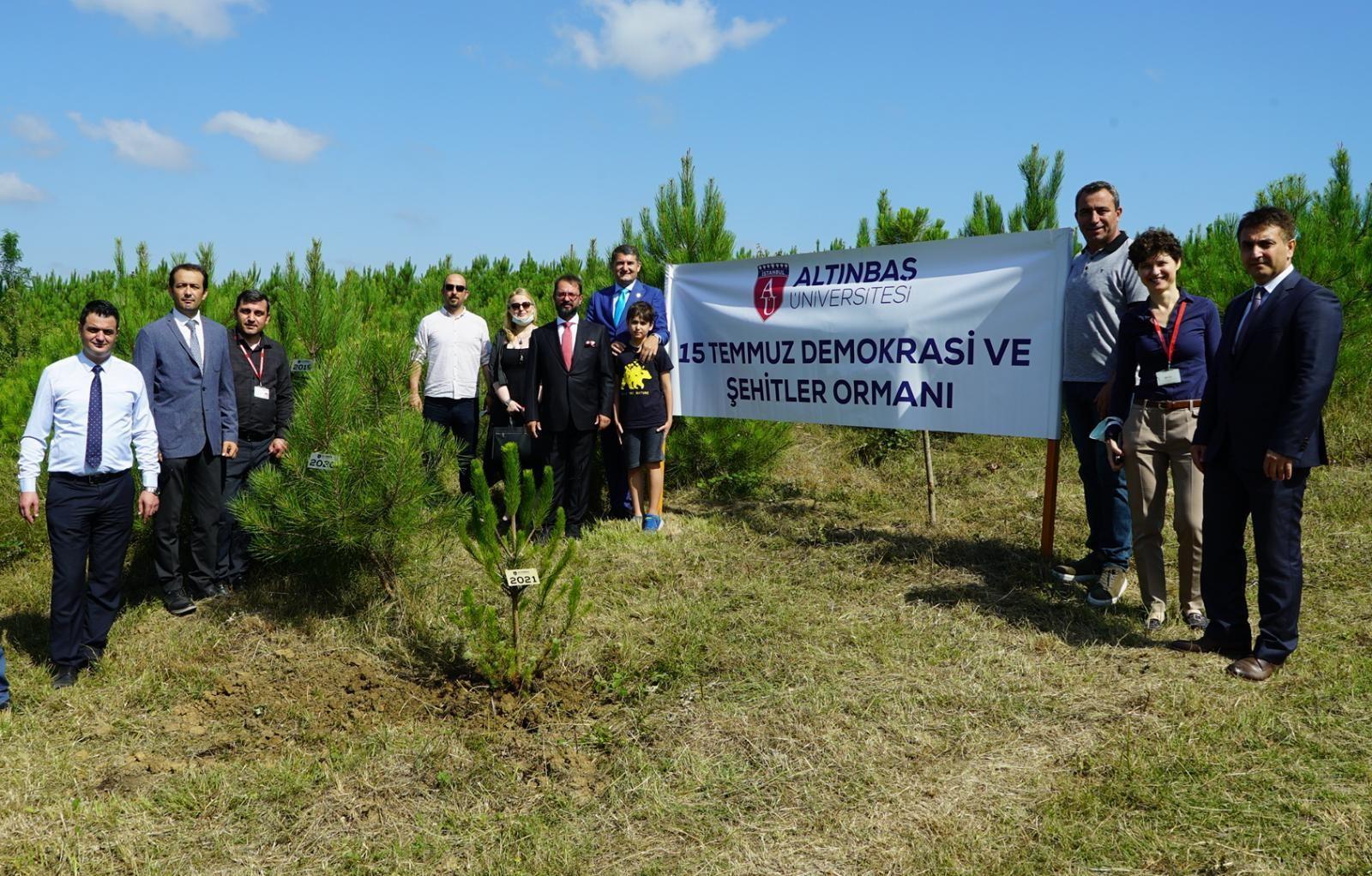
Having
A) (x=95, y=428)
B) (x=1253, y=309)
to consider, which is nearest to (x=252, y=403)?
(x=95, y=428)

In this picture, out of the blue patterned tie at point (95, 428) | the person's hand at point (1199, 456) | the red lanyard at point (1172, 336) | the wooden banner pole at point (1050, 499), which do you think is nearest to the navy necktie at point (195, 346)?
the blue patterned tie at point (95, 428)

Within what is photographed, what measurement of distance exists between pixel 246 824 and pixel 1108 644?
3.28 metres

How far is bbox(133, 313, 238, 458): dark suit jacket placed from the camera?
179 inches

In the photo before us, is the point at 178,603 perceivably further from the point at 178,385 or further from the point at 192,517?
the point at 178,385

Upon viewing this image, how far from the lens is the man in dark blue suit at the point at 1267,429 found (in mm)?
3369

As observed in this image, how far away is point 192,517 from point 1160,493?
466 centimetres

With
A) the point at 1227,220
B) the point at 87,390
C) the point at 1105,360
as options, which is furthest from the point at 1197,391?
the point at 1227,220

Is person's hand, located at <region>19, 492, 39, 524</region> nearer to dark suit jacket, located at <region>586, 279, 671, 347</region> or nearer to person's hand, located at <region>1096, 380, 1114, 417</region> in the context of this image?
dark suit jacket, located at <region>586, 279, 671, 347</region>

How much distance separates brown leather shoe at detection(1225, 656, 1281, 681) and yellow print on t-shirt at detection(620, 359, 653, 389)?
3312 mm

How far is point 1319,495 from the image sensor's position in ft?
19.8

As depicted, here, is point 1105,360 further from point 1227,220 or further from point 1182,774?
point 1227,220

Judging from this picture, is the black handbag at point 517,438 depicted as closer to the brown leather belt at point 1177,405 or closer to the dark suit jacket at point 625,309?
the dark suit jacket at point 625,309

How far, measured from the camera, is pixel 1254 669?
139 inches

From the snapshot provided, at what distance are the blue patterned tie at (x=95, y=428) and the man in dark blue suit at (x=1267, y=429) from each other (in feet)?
14.5
